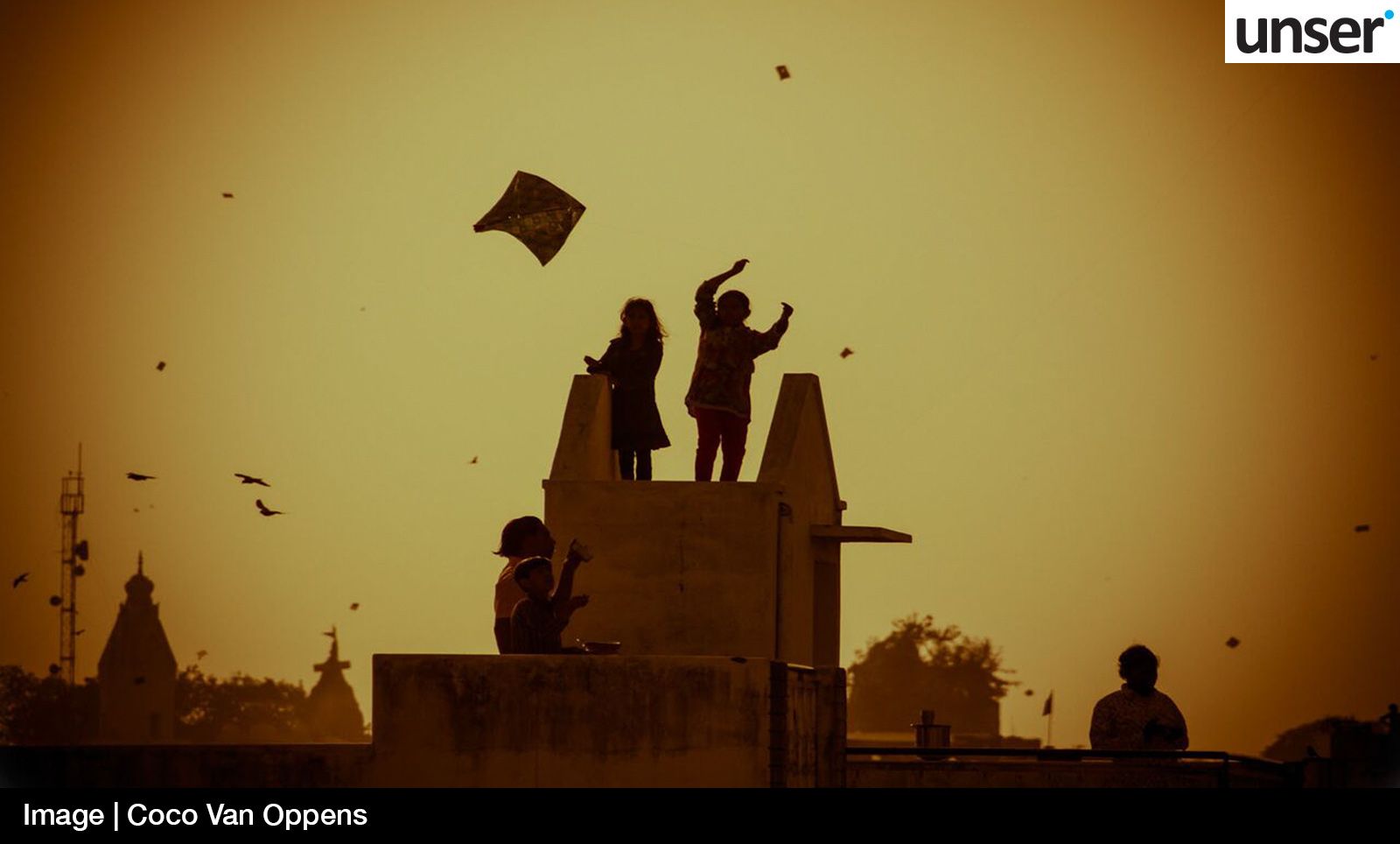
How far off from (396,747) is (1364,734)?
38.8 meters

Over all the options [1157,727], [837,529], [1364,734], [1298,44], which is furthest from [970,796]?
[1364,734]

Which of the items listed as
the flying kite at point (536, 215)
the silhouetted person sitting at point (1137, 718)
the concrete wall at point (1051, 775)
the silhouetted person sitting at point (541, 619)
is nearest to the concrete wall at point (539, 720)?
the silhouetted person sitting at point (541, 619)

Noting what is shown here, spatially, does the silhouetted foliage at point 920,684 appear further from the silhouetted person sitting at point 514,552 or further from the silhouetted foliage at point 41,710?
the silhouetted person sitting at point 514,552

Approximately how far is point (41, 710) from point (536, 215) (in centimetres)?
13374

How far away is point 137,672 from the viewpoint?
164875mm

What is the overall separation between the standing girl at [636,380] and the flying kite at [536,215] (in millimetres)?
3515

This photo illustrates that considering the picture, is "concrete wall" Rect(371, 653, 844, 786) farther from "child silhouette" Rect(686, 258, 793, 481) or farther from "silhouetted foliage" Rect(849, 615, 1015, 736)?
"silhouetted foliage" Rect(849, 615, 1015, 736)

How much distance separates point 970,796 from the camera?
18469 millimetres

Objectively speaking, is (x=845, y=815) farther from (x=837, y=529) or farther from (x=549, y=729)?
(x=837, y=529)

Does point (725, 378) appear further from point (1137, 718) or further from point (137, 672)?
point (137, 672)

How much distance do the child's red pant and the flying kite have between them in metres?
4.10

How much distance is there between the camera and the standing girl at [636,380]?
25859mm

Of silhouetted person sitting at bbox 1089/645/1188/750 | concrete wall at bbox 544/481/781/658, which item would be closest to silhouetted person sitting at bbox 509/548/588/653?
concrete wall at bbox 544/481/781/658

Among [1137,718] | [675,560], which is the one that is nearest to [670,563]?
[675,560]
